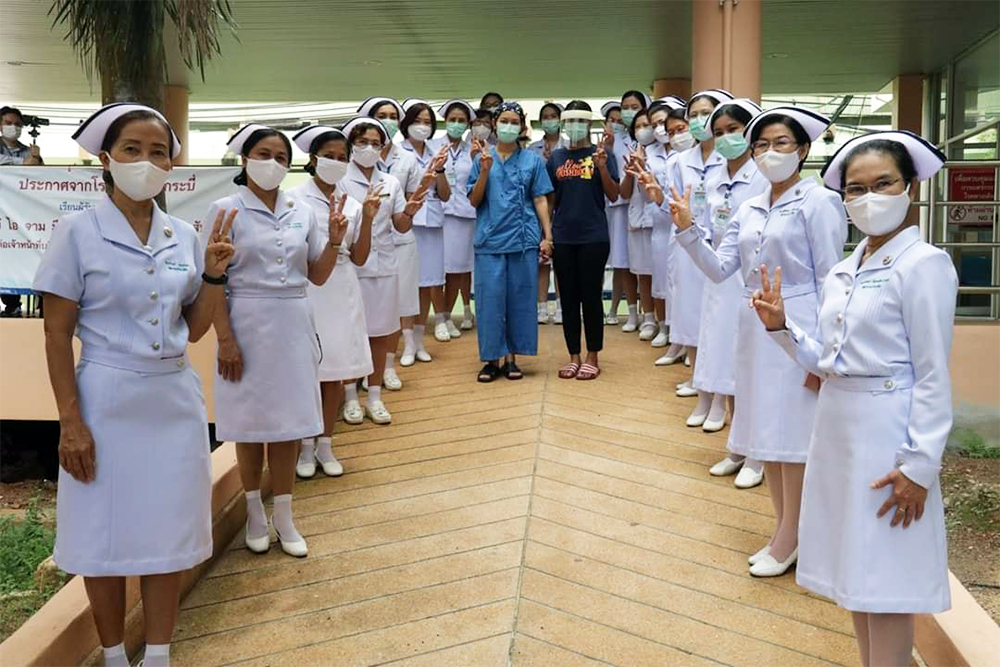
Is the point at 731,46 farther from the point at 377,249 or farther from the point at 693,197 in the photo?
the point at 377,249

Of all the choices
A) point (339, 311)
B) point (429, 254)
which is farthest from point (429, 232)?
point (339, 311)

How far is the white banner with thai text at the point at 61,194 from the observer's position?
771 cm

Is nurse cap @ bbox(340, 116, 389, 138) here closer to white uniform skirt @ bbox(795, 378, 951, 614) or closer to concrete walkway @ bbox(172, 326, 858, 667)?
concrete walkway @ bbox(172, 326, 858, 667)

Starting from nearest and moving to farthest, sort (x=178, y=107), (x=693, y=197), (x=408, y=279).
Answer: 1. (x=693, y=197)
2. (x=408, y=279)
3. (x=178, y=107)

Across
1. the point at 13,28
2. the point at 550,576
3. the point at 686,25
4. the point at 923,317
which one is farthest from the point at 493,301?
the point at 13,28

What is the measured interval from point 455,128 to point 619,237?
1.72 m

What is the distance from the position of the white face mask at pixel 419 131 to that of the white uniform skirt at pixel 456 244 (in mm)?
1219

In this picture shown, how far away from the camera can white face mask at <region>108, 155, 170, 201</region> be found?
10.3 feet

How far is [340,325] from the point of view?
17.5ft

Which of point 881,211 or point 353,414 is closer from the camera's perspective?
point 881,211

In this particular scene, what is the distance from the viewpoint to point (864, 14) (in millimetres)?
10477

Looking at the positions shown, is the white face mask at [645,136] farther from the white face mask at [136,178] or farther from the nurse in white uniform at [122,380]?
the white face mask at [136,178]

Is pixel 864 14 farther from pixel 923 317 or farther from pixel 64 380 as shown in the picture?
pixel 64 380

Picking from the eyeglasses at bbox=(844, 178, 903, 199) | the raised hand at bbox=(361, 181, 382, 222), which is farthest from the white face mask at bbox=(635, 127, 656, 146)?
the eyeglasses at bbox=(844, 178, 903, 199)
